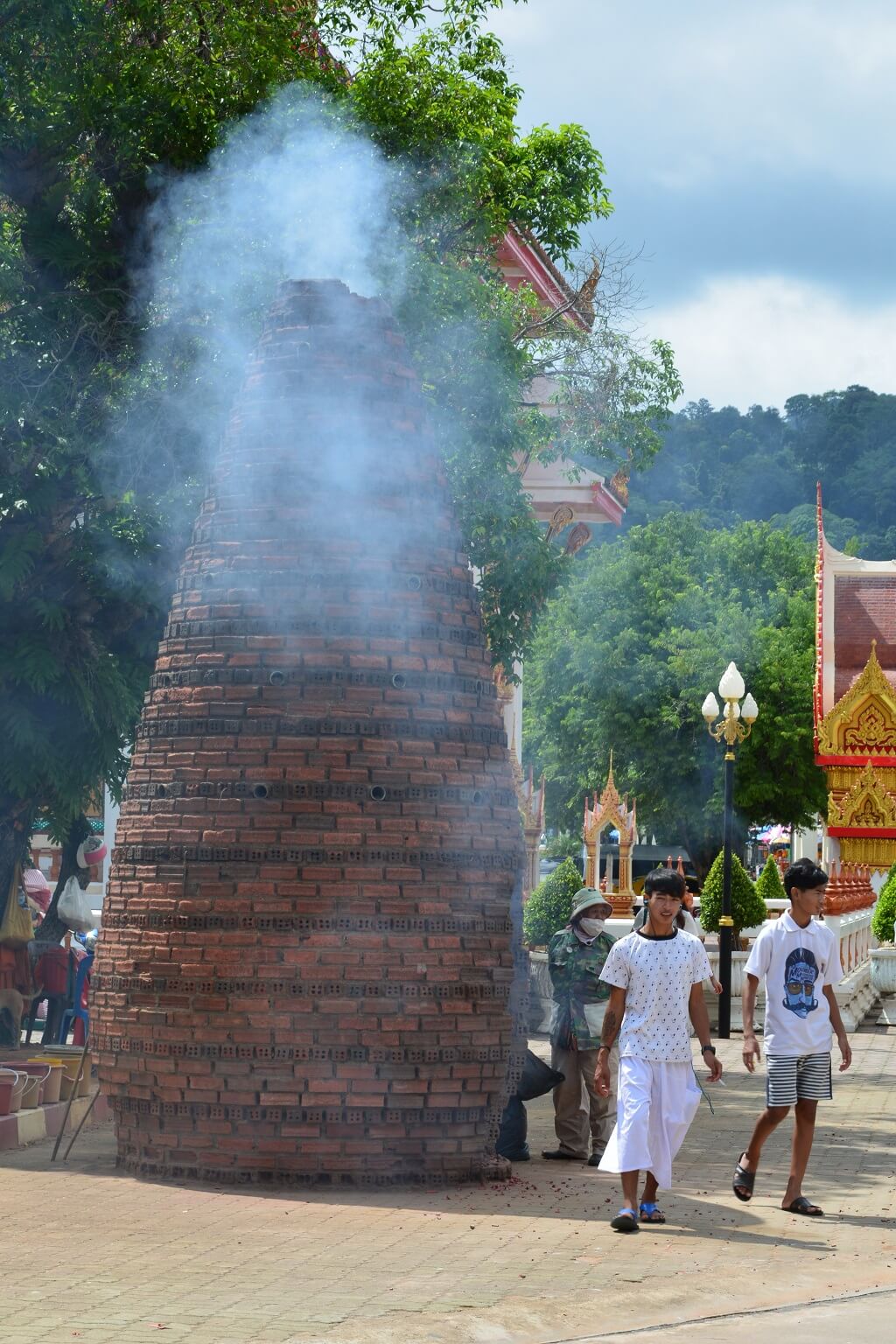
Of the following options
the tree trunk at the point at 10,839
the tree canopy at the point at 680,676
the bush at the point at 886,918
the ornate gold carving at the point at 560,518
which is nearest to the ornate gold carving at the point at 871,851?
the tree canopy at the point at 680,676

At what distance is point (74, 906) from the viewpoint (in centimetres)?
1919

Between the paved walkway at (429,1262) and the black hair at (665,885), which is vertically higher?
the black hair at (665,885)

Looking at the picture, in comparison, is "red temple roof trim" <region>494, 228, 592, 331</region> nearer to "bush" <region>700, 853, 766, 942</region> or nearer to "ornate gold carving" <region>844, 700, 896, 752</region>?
"bush" <region>700, 853, 766, 942</region>

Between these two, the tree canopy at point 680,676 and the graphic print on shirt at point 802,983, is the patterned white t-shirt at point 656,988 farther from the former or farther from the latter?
Answer: the tree canopy at point 680,676

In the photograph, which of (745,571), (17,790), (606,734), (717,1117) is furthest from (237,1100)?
(745,571)

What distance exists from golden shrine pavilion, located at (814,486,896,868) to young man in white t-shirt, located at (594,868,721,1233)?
33112 millimetres

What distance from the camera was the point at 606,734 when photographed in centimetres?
5284

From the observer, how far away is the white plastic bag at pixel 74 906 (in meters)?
19.2

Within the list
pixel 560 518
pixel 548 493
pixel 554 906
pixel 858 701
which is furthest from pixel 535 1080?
pixel 858 701

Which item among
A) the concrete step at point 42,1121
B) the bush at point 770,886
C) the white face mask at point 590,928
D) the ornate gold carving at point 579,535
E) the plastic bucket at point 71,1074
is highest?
the ornate gold carving at point 579,535

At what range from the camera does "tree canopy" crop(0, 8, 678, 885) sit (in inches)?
626

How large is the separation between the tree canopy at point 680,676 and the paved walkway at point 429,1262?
38953 millimetres

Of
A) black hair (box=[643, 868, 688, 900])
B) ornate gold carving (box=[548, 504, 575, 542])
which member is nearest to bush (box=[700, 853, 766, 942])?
ornate gold carving (box=[548, 504, 575, 542])

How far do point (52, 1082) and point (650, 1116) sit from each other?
538cm
